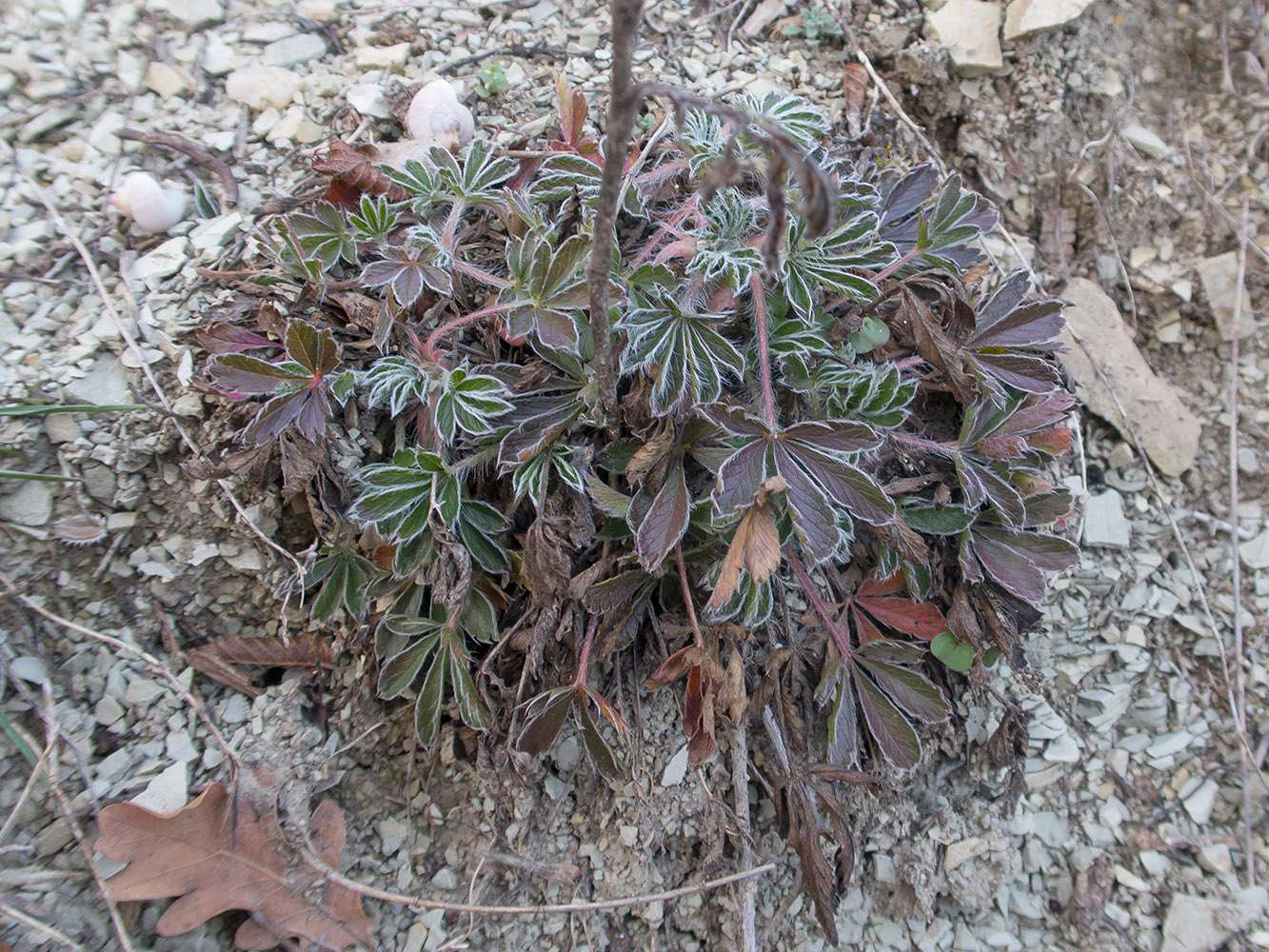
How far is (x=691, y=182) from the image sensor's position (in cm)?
176

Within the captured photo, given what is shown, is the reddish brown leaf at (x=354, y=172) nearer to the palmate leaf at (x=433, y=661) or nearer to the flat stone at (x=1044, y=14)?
the palmate leaf at (x=433, y=661)

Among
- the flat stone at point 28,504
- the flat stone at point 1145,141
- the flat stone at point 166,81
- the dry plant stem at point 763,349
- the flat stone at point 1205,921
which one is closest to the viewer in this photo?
the dry plant stem at point 763,349

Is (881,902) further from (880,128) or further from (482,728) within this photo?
(880,128)

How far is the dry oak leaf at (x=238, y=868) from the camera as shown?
1456mm

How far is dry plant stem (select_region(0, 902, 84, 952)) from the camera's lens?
53.8 inches

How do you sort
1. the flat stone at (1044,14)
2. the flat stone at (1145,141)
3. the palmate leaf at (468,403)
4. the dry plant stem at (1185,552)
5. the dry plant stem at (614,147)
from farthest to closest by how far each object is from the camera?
the flat stone at (1145,141) < the flat stone at (1044,14) < the dry plant stem at (1185,552) < the palmate leaf at (468,403) < the dry plant stem at (614,147)

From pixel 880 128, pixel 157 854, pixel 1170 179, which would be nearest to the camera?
pixel 157 854

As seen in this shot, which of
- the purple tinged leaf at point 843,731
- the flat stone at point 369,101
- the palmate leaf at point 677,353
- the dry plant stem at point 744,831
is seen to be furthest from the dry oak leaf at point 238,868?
the flat stone at point 369,101

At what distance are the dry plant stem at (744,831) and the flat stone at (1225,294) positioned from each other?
73.6 inches

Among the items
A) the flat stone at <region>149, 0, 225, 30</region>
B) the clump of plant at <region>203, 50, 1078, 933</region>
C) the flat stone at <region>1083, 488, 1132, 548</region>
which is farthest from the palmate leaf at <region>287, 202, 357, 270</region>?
the flat stone at <region>1083, 488, 1132, 548</region>

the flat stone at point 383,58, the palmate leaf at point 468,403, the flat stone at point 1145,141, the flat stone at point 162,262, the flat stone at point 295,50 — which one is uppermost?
the flat stone at point 1145,141

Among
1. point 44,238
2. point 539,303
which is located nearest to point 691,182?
point 539,303

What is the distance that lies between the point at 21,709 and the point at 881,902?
5.85 ft

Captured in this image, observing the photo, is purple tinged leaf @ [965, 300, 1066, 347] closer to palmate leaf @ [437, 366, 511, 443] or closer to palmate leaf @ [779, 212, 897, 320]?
palmate leaf @ [779, 212, 897, 320]
